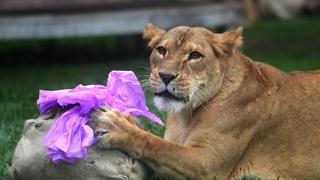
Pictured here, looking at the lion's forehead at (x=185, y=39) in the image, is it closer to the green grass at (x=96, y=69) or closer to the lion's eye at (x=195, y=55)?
the lion's eye at (x=195, y=55)

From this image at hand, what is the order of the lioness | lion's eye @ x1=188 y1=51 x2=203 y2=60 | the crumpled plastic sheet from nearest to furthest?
the crumpled plastic sheet
the lioness
lion's eye @ x1=188 y1=51 x2=203 y2=60

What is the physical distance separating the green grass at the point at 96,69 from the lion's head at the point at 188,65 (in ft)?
3.67

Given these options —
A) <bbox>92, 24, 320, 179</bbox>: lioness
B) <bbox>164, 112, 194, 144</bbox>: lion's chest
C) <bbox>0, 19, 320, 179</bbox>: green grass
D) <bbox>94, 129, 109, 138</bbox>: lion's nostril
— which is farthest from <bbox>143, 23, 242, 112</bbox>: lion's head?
<bbox>0, 19, 320, 179</bbox>: green grass

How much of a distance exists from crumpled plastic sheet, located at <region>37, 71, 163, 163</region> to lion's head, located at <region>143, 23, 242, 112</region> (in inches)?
7.1

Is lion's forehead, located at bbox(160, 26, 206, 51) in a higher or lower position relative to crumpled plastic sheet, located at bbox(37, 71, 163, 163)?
higher

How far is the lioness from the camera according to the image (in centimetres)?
403

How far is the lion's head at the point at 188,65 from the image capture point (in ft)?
13.4

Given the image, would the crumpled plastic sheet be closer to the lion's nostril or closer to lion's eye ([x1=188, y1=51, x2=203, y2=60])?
the lion's nostril

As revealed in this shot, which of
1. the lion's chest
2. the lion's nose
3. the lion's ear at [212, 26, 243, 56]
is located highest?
the lion's ear at [212, 26, 243, 56]

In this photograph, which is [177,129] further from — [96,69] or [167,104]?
[96,69]

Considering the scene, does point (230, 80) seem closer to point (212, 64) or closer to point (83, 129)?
point (212, 64)

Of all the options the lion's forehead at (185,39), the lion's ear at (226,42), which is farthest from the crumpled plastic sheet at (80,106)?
the lion's ear at (226,42)

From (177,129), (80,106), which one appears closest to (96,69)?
(177,129)

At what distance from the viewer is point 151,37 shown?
466 centimetres
